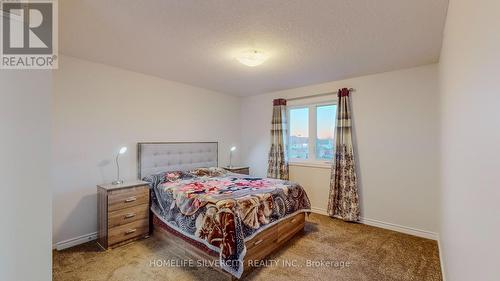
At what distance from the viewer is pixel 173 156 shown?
3781 mm

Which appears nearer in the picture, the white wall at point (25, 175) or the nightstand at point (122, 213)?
the white wall at point (25, 175)

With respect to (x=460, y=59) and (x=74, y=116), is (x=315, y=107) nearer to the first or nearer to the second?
(x=460, y=59)

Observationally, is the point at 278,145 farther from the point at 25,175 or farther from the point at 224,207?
the point at 25,175

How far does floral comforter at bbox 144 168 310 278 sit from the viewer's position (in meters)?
2.07

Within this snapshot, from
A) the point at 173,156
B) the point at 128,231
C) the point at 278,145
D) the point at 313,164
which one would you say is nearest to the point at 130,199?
the point at 128,231

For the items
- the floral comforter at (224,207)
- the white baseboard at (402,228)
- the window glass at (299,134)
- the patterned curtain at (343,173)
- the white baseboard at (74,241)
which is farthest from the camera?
the window glass at (299,134)

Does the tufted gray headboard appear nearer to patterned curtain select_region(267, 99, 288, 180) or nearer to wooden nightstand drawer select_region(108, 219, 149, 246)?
wooden nightstand drawer select_region(108, 219, 149, 246)

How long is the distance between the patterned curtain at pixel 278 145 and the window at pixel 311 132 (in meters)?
0.17

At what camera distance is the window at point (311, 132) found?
4.05 metres

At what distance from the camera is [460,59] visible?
1.31 meters

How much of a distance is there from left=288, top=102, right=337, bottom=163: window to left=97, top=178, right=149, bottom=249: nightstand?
2817 mm

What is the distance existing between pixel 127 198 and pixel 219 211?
141 cm

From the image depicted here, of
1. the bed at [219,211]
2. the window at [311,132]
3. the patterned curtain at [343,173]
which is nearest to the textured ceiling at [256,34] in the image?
the patterned curtain at [343,173]

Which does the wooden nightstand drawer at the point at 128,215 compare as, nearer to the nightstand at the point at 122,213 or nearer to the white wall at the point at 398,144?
the nightstand at the point at 122,213
